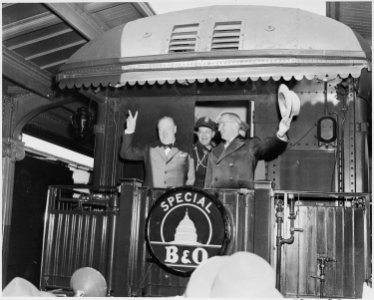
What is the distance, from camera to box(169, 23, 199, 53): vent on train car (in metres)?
5.25

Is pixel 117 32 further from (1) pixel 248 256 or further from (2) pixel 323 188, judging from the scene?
(1) pixel 248 256

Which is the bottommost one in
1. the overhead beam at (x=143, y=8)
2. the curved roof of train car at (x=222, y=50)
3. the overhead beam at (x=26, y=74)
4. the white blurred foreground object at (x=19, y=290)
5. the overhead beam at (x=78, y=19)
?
the white blurred foreground object at (x=19, y=290)

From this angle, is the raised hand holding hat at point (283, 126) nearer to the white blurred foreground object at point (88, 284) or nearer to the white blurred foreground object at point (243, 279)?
the white blurred foreground object at point (88, 284)

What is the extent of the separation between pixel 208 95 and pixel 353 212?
2883 millimetres

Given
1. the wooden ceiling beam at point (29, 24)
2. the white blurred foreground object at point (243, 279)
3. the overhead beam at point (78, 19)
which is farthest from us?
the wooden ceiling beam at point (29, 24)

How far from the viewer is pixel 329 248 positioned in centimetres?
480

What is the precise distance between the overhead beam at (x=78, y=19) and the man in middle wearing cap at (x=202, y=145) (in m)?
2.28

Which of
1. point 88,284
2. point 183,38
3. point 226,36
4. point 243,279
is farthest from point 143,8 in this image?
point 243,279

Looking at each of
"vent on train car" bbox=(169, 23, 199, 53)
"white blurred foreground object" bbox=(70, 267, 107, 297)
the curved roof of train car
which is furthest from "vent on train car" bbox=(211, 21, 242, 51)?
"white blurred foreground object" bbox=(70, 267, 107, 297)

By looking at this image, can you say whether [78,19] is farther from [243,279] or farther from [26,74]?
[243,279]

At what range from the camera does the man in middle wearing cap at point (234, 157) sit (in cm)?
513

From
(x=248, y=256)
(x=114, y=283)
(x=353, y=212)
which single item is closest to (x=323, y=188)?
(x=353, y=212)

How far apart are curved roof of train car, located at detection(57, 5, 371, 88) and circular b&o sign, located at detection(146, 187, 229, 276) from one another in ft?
4.10

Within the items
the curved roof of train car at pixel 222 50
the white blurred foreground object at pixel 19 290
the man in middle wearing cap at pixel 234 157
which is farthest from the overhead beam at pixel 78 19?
the white blurred foreground object at pixel 19 290
